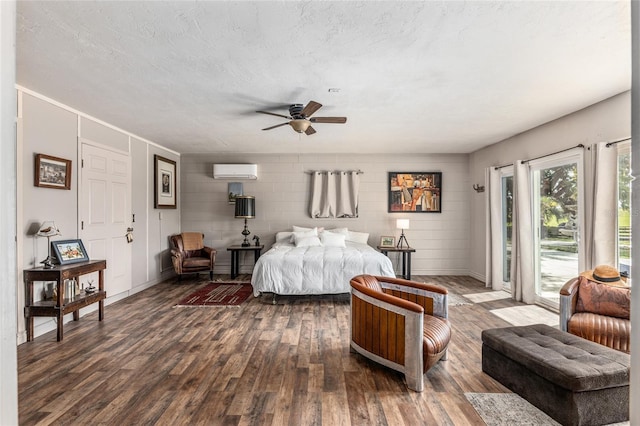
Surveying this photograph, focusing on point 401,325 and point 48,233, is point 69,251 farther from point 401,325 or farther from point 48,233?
point 401,325

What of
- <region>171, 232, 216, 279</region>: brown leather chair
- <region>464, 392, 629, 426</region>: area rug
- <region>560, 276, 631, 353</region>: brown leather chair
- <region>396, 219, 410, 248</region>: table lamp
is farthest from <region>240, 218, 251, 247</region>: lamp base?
<region>560, 276, 631, 353</region>: brown leather chair

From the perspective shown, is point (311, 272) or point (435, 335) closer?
point (435, 335)

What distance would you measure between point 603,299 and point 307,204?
4.93 m

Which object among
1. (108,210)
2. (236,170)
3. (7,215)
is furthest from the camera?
(236,170)

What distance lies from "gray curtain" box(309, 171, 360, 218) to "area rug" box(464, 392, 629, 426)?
4643 mm

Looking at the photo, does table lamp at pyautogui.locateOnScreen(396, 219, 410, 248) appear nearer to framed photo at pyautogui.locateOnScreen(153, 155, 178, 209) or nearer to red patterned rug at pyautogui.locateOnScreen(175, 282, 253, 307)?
red patterned rug at pyautogui.locateOnScreen(175, 282, 253, 307)

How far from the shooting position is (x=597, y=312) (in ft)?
9.34

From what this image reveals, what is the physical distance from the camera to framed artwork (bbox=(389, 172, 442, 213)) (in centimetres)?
678

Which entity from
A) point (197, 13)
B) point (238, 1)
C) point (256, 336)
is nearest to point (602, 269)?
point (256, 336)

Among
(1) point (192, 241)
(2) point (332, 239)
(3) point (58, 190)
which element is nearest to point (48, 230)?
(3) point (58, 190)

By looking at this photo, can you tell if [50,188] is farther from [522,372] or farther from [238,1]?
[522,372]

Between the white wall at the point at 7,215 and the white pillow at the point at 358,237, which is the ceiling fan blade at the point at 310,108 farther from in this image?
the white pillow at the point at 358,237

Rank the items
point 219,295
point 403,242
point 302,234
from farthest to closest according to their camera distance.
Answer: point 403,242, point 302,234, point 219,295

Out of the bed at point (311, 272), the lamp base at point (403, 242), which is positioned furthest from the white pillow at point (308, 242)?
the lamp base at point (403, 242)
